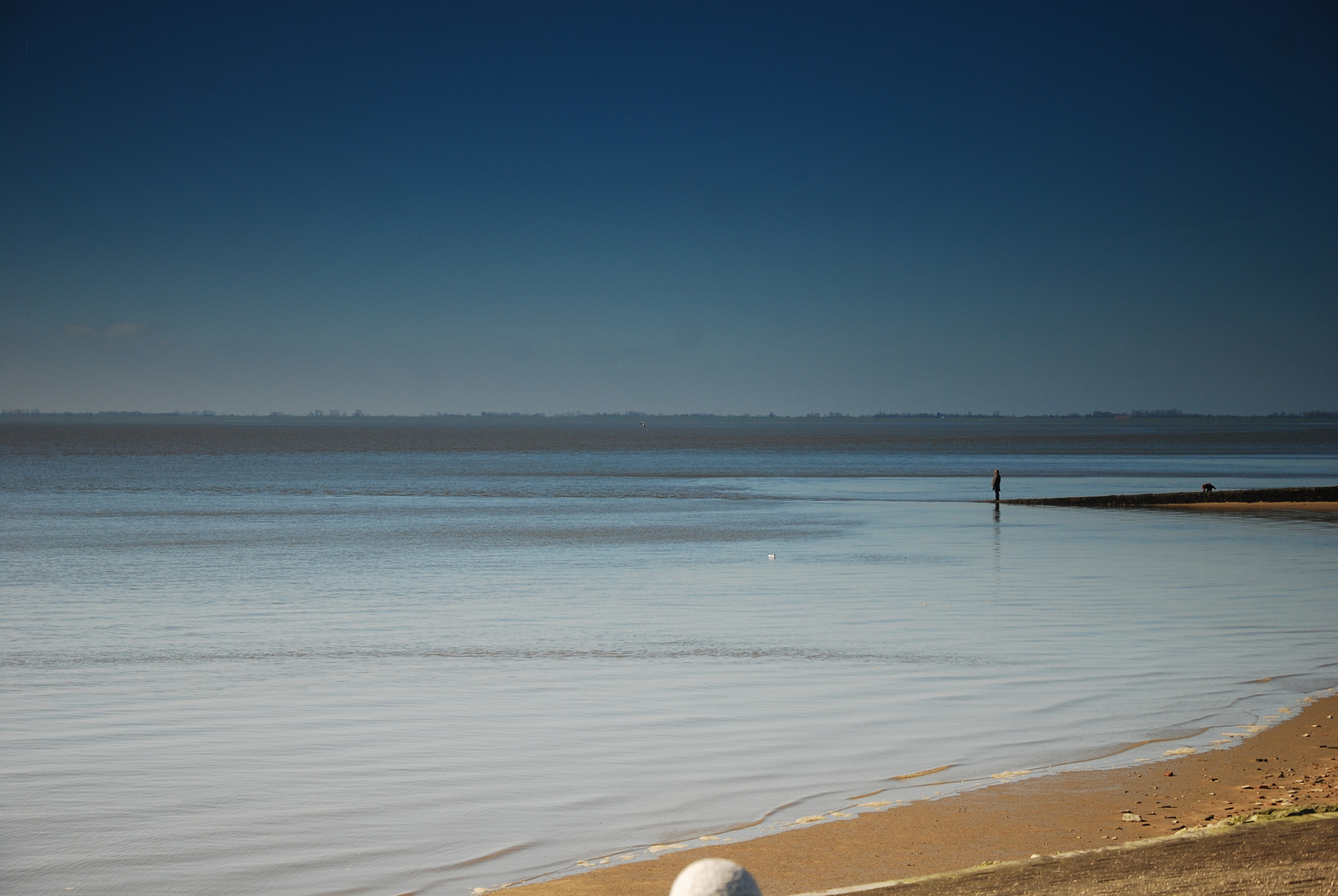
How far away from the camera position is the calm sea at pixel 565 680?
29.8 feet

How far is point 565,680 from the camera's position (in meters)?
14.7

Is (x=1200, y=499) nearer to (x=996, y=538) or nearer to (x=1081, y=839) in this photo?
(x=996, y=538)

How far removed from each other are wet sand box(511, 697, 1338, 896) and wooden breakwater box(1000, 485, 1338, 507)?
124 feet

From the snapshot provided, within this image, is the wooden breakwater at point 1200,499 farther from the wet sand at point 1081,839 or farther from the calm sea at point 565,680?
the wet sand at point 1081,839

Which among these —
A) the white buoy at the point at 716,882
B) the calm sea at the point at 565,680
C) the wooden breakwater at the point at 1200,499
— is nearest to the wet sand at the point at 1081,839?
the calm sea at the point at 565,680

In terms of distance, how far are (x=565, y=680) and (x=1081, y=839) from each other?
25.8 ft

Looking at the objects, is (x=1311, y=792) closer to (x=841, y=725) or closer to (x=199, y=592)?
(x=841, y=725)

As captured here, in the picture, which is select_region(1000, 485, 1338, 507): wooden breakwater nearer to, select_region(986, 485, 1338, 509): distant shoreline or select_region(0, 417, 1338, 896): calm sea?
select_region(986, 485, 1338, 509): distant shoreline

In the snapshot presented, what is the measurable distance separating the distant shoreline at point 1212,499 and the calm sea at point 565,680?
308 inches

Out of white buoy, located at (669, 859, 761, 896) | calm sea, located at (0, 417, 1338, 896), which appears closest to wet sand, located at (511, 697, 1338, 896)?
calm sea, located at (0, 417, 1338, 896)

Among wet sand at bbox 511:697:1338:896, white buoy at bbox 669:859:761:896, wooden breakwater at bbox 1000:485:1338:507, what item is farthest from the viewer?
wooden breakwater at bbox 1000:485:1338:507

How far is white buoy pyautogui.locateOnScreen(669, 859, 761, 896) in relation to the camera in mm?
3834

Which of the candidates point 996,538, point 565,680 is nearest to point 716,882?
point 565,680

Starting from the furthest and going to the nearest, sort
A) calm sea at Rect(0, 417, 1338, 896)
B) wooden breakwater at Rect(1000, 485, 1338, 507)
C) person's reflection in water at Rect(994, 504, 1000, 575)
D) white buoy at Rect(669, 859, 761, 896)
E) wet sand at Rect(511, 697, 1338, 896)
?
wooden breakwater at Rect(1000, 485, 1338, 507) < person's reflection in water at Rect(994, 504, 1000, 575) < calm sea at Rect(0, 417, 1338, 896) < wet sand at Rect(511, 697, 1338, 896) < white buoy at Rect(669, 859, 761, 896)
